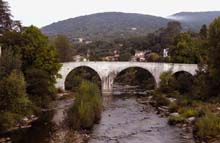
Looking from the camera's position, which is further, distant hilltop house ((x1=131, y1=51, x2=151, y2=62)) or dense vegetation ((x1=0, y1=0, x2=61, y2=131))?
distant hilltop house ((x1=131, y1=51, x2=151, y2=62))

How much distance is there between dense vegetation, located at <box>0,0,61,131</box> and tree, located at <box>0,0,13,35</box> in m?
12.4

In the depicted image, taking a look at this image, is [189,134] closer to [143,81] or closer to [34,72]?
[34,72]

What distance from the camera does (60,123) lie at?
33.2 meters

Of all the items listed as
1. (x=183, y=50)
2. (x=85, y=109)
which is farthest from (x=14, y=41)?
(x=183, y=50)

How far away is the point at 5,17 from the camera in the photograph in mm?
56344

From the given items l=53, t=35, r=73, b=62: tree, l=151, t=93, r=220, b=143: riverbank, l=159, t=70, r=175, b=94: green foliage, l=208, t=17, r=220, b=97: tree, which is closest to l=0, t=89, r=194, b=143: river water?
l=151, t=93, r=220, b=143: riverbank

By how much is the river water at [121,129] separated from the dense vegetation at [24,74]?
138 centimetres

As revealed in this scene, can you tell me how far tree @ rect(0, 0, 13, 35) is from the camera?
55.8 m

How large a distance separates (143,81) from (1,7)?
27.7 m

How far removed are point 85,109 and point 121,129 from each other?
9.91 ft

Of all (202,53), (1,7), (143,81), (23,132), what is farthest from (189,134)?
(143,81)

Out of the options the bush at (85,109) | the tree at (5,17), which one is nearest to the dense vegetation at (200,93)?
the bush at (85,109)

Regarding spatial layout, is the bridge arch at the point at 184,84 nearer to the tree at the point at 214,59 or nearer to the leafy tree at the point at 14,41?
the tree at the point at 214,59

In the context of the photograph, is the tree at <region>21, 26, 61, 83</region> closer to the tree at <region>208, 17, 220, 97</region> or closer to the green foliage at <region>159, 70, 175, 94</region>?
the green foliage at <region>159, 70, 175, 94</region>
